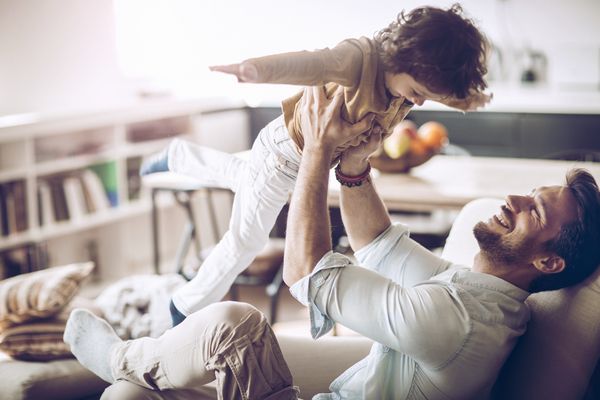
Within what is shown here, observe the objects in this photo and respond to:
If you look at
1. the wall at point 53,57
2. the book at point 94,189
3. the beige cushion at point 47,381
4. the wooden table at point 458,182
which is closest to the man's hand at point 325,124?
the beige cushion at point 47,381

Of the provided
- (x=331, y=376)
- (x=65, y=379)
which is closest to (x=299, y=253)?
(x=331, y=376)

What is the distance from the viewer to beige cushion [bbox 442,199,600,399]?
136cm

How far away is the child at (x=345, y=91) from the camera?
1.23 meters

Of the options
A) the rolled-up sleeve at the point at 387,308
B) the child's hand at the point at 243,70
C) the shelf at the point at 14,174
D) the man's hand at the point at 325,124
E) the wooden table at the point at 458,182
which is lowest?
the shelf at the point at 14,174

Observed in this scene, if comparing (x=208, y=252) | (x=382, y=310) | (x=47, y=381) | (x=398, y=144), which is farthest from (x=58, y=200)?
(x=382, y=310)

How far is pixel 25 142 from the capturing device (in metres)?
3.21

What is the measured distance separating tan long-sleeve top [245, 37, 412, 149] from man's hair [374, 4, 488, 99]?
36mm

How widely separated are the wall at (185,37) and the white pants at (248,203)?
0.37 m

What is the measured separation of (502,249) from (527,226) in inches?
2.5

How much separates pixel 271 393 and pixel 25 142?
7.28 feet

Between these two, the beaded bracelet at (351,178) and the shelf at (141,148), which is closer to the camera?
the beaded bracelet at (351,178)

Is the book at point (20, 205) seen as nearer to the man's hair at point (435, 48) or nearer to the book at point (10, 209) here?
the book at point (10, 209)

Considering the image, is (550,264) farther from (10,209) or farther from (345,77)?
(10,209)

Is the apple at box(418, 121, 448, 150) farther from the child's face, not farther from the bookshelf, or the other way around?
the bookshelf
